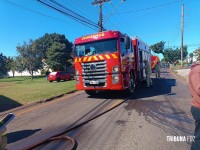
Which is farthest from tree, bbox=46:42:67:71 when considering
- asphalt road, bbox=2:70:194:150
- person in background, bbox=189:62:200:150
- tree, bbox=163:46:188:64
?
tree, bbox=163:46:188:64

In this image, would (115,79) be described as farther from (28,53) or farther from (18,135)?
(28,53)

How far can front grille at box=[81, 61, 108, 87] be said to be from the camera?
33.9 feet

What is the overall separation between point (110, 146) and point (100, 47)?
6.54 m

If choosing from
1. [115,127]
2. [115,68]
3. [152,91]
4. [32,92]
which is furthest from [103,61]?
[32,92]

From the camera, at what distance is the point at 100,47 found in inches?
417

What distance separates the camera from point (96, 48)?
1069cm

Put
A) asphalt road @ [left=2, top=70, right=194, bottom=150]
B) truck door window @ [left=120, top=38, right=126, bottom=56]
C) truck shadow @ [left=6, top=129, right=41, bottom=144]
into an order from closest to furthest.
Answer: asphalt road @ [left=2, top=70, right=194, bottom=150], truck shadow @ [left=6, top=129, right=41, bottom=144], truck door window @ [left=120, top=38, right=126, bottom=56]

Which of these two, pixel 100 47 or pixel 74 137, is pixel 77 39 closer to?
pixel 100 47

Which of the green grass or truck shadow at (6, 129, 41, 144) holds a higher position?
the green grass

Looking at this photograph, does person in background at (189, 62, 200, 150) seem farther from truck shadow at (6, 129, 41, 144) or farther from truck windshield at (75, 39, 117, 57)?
truck windshield at (75, 39, 117, 57)

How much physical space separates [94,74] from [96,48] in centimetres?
127

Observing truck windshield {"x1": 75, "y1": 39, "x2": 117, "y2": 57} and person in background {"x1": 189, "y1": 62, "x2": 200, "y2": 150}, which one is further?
truck windshield {"x1": 75, "y1": 39, "x2": 117, "y2": 57}

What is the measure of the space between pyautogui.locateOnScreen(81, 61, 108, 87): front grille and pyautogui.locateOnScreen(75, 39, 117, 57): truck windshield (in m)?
0.57

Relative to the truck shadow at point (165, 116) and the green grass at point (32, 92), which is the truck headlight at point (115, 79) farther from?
the green grass at point (32, 92)
